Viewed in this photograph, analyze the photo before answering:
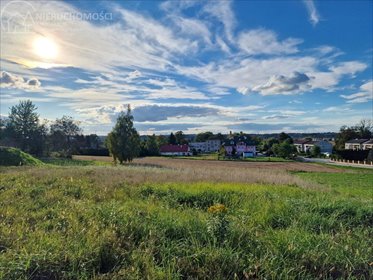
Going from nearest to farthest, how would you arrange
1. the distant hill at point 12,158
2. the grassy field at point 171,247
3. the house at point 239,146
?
1. the grassy field at point 171,247
2. the distant hill at point 12,158
3. the house at point 239,146

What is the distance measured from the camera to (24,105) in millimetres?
56594

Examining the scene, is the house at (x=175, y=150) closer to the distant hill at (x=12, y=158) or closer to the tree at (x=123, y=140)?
the tree at (x=123, y=140)

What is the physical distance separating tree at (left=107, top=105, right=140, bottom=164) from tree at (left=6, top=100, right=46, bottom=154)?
74.4 feet

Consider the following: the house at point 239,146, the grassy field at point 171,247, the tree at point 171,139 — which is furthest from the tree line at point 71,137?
the grassy field at point 171,247

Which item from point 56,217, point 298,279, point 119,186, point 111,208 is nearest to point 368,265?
point 298,279

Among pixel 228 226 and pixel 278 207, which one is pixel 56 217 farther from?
pixel 278 207

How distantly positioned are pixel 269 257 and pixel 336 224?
9.17ft

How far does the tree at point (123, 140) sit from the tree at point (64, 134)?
29314 millimetres

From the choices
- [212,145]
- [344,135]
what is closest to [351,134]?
[344,135]

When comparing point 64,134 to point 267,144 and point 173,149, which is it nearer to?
point 173,149

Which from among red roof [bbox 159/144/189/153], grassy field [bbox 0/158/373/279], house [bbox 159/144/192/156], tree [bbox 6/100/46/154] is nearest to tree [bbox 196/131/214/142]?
house [bbox 159/144/192/156]

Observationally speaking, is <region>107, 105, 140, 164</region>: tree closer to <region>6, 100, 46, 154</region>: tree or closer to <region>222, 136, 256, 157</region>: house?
<region>6, 100, 46, 154</region>: tree

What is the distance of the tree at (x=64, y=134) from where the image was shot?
67.9 m

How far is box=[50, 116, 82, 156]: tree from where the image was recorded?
6794 cm
